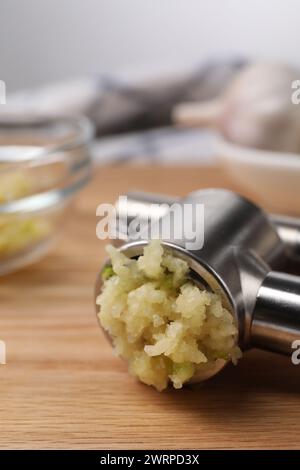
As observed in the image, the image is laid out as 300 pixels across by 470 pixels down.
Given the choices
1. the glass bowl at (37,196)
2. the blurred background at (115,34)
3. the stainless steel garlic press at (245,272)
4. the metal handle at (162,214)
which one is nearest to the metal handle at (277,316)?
the stainless steel garlic press at (245,272)

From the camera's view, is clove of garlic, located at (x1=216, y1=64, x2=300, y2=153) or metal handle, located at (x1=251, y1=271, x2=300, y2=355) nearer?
metal handle, located at (x1=251, y1=271, x2=300, y2=355)

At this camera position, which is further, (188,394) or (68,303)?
(68,303)

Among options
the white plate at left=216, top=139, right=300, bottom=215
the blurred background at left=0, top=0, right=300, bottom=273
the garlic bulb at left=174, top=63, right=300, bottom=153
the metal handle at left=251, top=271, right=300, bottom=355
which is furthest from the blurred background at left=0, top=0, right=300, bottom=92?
the metal handle at left=251, top=271, right=300, bottom=355

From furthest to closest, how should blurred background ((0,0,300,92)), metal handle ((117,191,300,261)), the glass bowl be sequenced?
blurred background ((0,0,300,92)), the glass bowl, metal handle ((117,191,300,261))

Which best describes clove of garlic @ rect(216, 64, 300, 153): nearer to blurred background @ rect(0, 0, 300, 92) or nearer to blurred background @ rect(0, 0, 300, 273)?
blurred background @ rect(0, 0, 300, 273)

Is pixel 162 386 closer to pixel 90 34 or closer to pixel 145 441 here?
pixel 145 441

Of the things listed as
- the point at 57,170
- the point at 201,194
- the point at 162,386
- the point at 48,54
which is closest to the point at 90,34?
the point at 48,54

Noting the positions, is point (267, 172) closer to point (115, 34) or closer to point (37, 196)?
point (37, 196)
